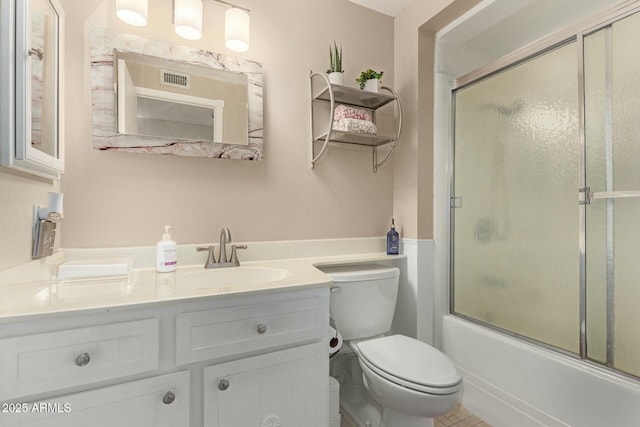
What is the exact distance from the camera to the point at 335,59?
163 centimetres

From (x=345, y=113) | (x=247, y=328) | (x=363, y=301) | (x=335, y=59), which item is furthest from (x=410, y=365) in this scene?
(x=335, y=59)

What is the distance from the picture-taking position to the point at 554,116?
1.41 meters

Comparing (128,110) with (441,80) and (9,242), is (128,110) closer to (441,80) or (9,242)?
(9,242)

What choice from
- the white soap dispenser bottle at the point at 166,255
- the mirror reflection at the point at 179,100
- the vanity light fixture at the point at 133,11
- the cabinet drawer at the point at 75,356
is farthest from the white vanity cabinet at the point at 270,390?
the vanity light fixture at the point at 133,11

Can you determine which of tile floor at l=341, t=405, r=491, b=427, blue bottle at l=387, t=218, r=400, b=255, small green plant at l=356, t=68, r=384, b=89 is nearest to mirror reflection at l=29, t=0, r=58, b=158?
small green plant at l=356, t=68, r=384, b=89

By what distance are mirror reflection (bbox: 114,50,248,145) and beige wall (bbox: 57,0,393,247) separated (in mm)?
122

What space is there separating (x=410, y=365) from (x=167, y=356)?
86 cm

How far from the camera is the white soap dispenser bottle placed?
1190 millimetres

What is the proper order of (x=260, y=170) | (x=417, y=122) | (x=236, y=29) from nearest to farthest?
(x=236, y=29), (x=260, y=170), (x=417, y=122)

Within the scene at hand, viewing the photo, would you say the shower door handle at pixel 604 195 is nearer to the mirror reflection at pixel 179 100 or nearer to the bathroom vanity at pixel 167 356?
the bathroom vanity at pixel 167 356

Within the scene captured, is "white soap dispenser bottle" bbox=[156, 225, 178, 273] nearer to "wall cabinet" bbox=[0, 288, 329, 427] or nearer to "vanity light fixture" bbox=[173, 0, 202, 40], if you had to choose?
"wall cabinet" bbox=[0, 288, 329, 427]

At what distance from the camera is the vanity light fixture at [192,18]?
1.20m

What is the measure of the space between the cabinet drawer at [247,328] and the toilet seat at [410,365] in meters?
0.30

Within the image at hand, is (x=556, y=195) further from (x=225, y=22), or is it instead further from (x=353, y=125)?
(x=225, y=22)
